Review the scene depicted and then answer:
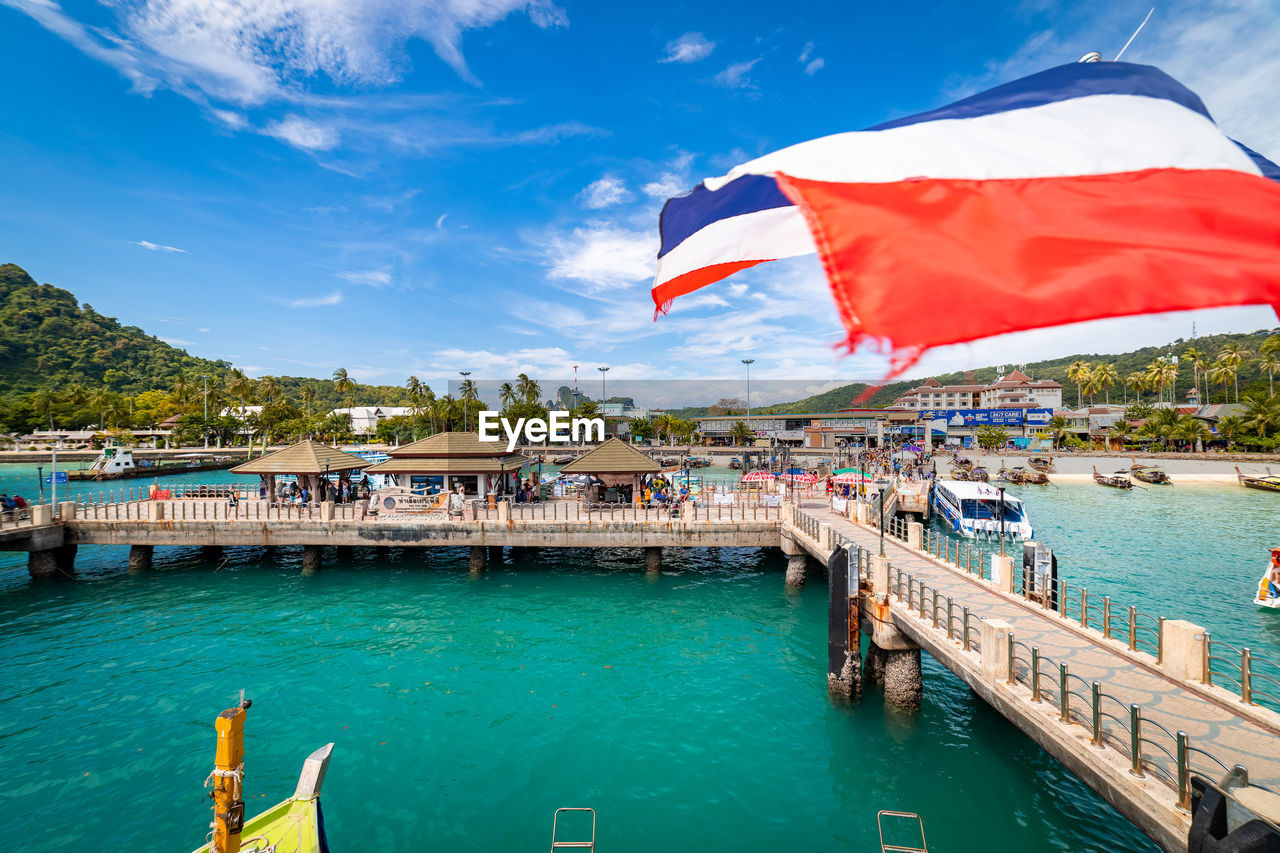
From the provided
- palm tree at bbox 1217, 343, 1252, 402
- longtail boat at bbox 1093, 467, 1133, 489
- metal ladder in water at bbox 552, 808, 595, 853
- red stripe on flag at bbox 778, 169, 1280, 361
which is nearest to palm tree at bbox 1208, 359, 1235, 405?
palm tree at bbox 1217, 343, 1252, 402

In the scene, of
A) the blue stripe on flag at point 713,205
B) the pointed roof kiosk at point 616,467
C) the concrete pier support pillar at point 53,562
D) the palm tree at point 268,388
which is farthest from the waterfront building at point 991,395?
the palm tree at point 268,388

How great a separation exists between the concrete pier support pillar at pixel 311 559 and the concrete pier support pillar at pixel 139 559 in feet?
25.4

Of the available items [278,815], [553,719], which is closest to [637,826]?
[553,719]

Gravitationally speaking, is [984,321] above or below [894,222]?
below

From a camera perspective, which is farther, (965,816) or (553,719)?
(553,719)

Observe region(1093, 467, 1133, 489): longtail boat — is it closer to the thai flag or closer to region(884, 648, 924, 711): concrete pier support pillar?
region(884, 648, 924, 711): concrete pier support pillar

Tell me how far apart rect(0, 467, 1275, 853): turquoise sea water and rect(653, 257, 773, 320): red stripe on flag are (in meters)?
10.1

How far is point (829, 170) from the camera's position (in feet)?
14.2

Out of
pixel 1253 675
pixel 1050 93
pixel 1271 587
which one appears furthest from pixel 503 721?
pixel 1271 587

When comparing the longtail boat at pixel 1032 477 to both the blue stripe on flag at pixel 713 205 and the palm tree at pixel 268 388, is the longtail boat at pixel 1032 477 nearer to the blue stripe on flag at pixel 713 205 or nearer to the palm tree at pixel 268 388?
the blue stripe on flag at pixel 713 205

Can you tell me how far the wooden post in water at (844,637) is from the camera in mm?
14906

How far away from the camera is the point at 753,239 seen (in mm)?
5934

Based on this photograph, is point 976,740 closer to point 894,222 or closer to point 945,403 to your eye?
point 894,222

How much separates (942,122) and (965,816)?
12.7m
